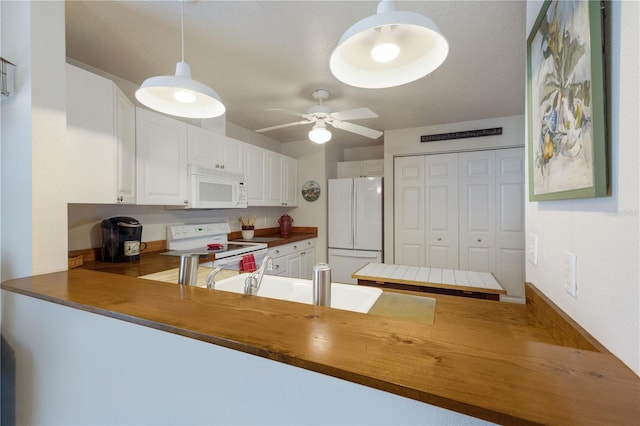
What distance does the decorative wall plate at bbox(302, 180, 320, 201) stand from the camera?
4.30 meters

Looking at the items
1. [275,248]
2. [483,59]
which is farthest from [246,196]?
[483,59]

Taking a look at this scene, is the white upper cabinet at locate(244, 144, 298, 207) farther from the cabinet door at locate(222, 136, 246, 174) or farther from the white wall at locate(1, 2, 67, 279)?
the white wall at locate(1, 2, 67, 279)

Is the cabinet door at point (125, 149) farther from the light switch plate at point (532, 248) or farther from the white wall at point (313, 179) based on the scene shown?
the white wall at point (313, 179)

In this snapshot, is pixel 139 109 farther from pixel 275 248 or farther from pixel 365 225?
→ pixel 365 225

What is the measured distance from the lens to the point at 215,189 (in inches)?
112

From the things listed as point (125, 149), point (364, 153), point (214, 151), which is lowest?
point (125, 149)

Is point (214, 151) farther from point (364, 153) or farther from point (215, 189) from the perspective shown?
point (364, 153)

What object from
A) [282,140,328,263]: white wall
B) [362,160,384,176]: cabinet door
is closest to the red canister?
[282,140,328,263]: white wall

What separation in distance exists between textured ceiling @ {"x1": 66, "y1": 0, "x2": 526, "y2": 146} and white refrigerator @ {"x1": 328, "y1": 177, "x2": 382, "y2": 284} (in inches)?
51.3

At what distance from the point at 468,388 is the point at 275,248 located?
3.03 m

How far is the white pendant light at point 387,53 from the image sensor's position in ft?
2.45

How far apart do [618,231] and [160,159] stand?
2675 mm

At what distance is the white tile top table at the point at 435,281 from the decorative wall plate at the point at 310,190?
2.23 metres

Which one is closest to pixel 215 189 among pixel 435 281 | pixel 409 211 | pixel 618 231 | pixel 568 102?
pixel 435 281
